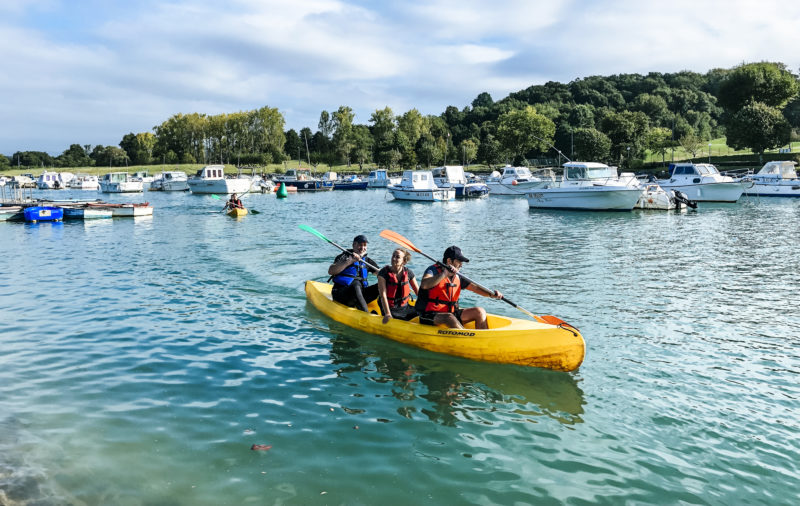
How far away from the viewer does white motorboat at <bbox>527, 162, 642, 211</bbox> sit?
35625mm

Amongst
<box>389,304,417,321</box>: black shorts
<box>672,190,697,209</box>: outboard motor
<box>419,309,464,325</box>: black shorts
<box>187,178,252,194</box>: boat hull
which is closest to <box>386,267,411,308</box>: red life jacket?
<box>389,304,417,321</box>: black shorts

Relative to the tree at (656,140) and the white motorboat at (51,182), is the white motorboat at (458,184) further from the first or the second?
the white motorboat at (51,182)

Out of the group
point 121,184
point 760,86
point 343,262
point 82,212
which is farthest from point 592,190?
point 121,184

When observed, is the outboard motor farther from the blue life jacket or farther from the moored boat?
the moored boat

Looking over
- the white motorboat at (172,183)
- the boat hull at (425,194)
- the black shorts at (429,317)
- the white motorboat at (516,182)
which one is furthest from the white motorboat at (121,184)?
the black shorts at (429,317)

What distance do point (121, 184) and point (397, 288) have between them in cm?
8268

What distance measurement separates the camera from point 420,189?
2083 inches

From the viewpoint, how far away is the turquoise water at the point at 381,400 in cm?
564

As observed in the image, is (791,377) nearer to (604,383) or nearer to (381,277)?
(604,383)

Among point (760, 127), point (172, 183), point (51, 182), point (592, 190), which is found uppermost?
point (760, 127)

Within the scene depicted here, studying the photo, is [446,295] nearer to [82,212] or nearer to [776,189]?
[82,212]

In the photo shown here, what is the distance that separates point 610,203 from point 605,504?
33.6 meters

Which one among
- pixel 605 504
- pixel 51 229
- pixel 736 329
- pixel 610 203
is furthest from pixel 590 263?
pixel 51 229

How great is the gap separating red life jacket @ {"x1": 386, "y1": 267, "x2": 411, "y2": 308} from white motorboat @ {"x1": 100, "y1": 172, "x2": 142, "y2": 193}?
8201cm
